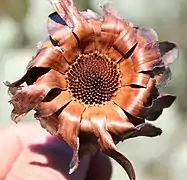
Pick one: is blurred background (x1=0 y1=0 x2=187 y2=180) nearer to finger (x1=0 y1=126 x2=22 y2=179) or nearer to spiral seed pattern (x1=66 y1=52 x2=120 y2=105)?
finger (x1=0 y1=126 x2=22 y2=179)

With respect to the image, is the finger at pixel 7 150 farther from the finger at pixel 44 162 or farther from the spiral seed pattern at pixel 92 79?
the spiral seed pattern at pixel 92 79

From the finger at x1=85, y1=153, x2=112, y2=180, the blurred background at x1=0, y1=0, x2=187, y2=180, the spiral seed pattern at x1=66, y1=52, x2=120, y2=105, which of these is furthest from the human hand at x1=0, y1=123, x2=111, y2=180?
the blurred background at x1=0, y1=0, x2=187, y2=180

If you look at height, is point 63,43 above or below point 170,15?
above

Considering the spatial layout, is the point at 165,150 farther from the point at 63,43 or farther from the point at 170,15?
the point at 63,43

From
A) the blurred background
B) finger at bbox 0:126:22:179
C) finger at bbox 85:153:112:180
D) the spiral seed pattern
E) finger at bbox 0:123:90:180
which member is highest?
the spiral seed pattern

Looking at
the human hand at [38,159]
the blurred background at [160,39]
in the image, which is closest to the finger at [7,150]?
the human hand at [38,159]

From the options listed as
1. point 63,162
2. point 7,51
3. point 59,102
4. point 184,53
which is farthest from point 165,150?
point 59,102
